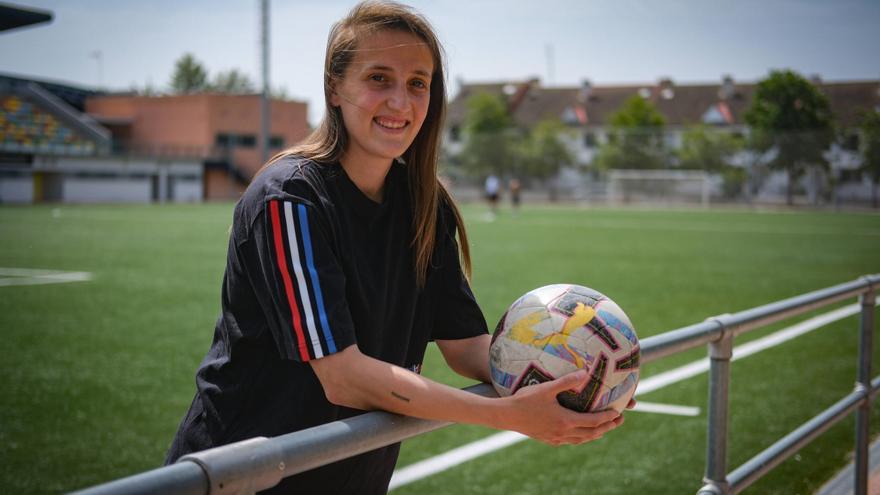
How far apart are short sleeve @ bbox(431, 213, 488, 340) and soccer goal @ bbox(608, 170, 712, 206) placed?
46.2 m

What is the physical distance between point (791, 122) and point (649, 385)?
33.6 metres

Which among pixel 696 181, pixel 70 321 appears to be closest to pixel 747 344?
pixel 70 321

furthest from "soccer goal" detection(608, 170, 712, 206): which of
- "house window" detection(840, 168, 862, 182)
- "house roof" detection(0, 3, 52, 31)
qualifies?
"house roof" detection(0, 3, 52, 31)

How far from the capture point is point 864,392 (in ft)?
11.9

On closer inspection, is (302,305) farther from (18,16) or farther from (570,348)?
(18,16)

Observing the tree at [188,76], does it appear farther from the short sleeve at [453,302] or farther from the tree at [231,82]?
the short sleeve at [453,302]

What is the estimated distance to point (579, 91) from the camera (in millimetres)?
76562

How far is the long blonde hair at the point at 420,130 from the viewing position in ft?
6.25

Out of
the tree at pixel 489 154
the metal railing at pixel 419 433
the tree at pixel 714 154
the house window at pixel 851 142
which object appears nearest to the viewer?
the metal railing at pixel 419 433

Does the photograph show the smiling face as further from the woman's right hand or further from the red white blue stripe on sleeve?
the woman's right hand

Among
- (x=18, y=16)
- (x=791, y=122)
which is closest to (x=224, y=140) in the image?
(x=791, y=122)

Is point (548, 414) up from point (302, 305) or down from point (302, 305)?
down

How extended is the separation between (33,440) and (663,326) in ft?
21.7

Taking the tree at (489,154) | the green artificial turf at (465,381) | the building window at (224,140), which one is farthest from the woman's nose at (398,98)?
the building window at (224,140)
